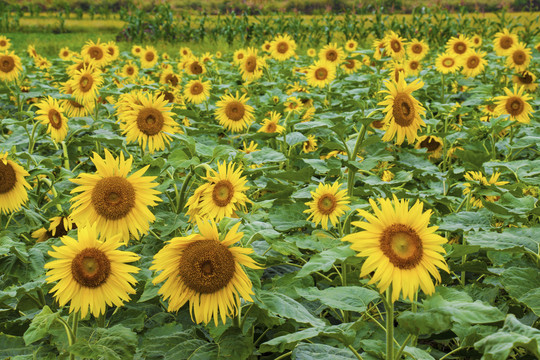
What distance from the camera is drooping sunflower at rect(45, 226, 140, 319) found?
1571 mm

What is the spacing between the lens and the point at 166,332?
1.75 m

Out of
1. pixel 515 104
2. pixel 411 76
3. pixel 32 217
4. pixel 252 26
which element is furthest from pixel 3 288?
pixel 252 26

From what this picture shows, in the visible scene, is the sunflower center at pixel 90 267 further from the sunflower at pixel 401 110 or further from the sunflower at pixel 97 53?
the sunflower at pixel 97 53

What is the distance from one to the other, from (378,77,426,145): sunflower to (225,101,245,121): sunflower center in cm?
182

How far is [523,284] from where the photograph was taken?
171cm

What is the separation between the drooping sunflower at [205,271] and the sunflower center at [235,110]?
8.39 ft

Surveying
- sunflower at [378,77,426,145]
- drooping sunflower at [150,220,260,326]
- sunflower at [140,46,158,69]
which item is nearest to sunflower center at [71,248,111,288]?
drooping sunflower at [150,220,260,326]

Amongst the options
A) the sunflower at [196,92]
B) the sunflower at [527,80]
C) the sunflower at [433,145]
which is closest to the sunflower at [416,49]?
the sunflower at [527,80]

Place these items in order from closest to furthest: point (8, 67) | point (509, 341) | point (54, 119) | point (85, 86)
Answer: point (509, 341) < point (54, 119) < point (85, 86) < point (8, 67)

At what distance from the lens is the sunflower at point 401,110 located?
7.52ft

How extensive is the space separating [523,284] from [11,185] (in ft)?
6.62

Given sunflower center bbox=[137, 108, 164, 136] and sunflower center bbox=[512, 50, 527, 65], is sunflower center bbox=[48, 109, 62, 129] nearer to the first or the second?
sunflower center bbox=[137, 108, 164, 136]

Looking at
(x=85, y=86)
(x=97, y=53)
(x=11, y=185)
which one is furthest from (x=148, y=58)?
(x=11, y=185)

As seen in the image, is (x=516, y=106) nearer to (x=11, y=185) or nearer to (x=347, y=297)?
(x=347, y=297)
